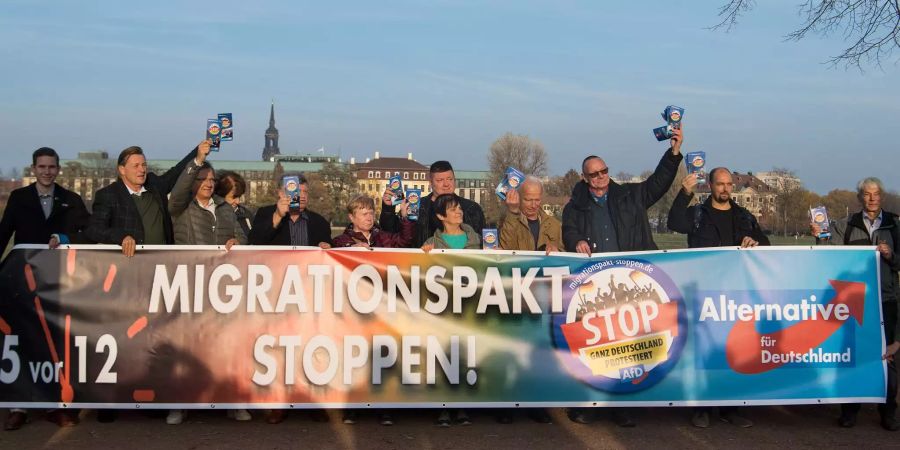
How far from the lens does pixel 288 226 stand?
767 centimetres

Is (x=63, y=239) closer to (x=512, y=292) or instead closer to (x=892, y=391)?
(x=512, y=292)

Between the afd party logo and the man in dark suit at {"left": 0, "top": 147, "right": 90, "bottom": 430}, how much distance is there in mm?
4288

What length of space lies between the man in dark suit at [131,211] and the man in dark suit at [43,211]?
0.44 m

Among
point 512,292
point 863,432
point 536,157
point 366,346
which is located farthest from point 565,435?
point 536,157

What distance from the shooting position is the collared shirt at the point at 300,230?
302 inches

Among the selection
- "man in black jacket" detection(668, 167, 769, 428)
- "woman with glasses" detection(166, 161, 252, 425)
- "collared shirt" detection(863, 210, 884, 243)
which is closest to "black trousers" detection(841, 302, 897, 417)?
"collared shirt" detection(863, 210, 884, 243)

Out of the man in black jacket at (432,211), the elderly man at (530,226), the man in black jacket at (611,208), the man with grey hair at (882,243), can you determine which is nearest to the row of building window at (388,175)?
the man in black jacket at (432,211)

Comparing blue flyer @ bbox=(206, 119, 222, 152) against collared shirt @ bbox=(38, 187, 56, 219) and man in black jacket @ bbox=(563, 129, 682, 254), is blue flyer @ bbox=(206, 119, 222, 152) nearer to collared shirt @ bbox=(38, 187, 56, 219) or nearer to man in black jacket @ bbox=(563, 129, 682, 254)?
collared shirt @ bbox=(38, 187, 56, 219)

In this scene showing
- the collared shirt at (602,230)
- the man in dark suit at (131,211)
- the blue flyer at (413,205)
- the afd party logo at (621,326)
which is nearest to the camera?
the afd party logo at (621,326)

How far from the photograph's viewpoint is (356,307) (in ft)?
22.6

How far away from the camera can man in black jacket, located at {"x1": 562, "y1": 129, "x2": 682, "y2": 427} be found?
7551 millimetres

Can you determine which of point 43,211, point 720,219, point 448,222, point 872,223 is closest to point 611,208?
point 720,219

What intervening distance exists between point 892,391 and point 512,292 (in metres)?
3.19

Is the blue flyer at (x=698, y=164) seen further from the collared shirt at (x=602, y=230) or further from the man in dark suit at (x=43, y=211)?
the man in dark suit at (x=43, y=211)
